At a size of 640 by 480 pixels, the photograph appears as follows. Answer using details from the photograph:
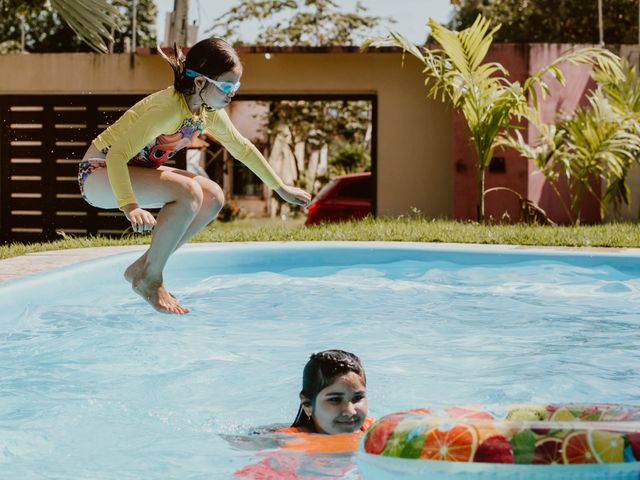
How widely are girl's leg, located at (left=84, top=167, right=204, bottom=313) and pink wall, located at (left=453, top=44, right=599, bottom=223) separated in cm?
869

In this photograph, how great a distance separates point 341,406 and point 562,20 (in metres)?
27.4

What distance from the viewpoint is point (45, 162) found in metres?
14.3

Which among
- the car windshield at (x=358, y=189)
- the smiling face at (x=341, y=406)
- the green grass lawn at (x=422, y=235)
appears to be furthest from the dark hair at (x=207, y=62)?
the car windshield at (x=358, y=189)

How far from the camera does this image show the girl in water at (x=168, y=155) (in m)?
4.40

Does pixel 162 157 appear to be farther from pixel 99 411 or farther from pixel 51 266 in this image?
pixel 51 266

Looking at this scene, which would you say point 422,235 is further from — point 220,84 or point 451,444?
point 451,444

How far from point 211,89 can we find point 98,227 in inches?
390

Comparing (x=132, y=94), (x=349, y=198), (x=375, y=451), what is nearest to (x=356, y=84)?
(x=349, y=198)

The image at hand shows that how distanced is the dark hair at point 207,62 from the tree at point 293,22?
20353mm

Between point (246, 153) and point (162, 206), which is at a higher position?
point (246, 153)

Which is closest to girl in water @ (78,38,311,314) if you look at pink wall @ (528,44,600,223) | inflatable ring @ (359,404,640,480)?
inflatable ring @ (359,404,640,480)

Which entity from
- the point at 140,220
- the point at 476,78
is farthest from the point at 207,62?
the point at 476,78

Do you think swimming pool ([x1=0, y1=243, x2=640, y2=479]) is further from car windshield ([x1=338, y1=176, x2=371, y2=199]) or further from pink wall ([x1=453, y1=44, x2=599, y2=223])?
car windshield ([x1=338, y1=176, x2=371, y2=199])

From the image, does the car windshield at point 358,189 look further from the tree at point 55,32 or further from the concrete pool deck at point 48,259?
the tree at point 55,32
